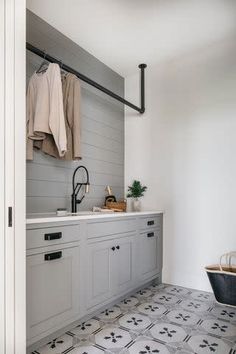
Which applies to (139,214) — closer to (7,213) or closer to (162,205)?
(162,205)

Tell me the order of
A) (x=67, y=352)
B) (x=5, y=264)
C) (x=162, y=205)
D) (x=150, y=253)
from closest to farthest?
(x=5, y=264) → (x=67, y=352) → (x=150, y=253) → (x=162, y=205)

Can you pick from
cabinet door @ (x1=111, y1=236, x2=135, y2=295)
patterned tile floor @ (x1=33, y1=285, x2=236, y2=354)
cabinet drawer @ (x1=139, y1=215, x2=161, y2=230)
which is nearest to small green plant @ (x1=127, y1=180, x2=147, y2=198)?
cabinet drawer @ (x1=139, y1=215, x2=161, y2=230)

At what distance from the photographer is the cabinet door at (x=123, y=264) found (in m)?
2.40

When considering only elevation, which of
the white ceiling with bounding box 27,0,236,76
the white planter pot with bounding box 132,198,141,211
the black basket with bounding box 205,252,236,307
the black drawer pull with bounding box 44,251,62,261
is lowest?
the black basket with bounding box 205,252,236,307

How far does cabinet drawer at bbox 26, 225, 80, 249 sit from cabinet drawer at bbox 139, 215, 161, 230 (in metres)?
0.98

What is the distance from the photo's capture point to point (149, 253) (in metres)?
2.93

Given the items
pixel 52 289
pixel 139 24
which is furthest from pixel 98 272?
pixel 139 24

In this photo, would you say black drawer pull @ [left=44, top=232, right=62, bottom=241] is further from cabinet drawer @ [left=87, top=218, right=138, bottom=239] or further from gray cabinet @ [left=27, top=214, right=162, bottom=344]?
cabinet drawer @ [left=87, top=218, right=138, bottom=239]

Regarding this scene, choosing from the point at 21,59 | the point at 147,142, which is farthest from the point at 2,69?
the point at 147,142

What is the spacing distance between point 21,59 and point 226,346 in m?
2.13

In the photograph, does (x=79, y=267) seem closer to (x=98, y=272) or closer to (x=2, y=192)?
(x=98, y=272)

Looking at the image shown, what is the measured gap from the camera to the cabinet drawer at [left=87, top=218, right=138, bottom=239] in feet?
7.07

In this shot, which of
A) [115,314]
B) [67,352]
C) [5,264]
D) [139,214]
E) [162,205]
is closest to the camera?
[5,264]

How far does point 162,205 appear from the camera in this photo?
10.5 ft
